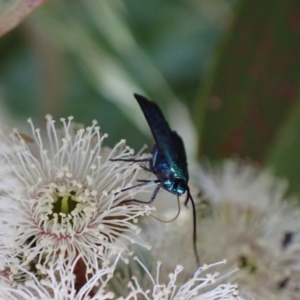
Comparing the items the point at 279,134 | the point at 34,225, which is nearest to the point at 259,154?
the point at 279,134

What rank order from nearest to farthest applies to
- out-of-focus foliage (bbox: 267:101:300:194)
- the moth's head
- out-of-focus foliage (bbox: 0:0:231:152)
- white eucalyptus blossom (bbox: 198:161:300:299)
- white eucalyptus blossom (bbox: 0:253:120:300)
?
white eucalyptus blossom (bbox: 0:253:120:300)
the moth's head
white eucalyptus blossom (bbox: 198:161:300:299)
out-of-focus foliage (bbox: 267:101:300:194)
out-of-focus foliage (bbox: 0:0:231:152)

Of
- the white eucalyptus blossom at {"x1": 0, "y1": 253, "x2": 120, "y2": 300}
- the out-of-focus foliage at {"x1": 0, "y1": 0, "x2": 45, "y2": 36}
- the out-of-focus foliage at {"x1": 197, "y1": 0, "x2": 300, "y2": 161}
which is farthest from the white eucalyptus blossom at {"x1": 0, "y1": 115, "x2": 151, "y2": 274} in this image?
the out-of-focus foliage at {"x1": 197, "y1": 0, "x2": 300, "y2": 161}

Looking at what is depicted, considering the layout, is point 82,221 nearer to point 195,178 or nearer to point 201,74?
Result: point 195,178

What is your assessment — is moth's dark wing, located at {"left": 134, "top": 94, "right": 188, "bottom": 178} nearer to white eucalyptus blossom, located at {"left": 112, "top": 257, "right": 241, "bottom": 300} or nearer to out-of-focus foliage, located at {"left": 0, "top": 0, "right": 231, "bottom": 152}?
white eucalyptus blossom, located at {"left": 112, "top": 257, "right": 241, "bottom": 300}

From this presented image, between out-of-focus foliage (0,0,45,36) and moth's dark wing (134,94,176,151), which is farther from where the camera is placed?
moth's dark wing (134,94,176,151)

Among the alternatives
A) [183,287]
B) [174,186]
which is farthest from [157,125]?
[183,287]

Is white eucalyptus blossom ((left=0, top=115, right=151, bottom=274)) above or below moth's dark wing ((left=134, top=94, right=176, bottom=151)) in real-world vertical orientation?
below

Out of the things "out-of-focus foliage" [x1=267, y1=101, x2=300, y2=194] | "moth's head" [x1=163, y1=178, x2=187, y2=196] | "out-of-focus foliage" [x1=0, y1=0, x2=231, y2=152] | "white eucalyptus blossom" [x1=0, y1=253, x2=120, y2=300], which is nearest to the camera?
"white eucalyptus blossom" [x1=0, y1=253, x2=120, y2=300]
